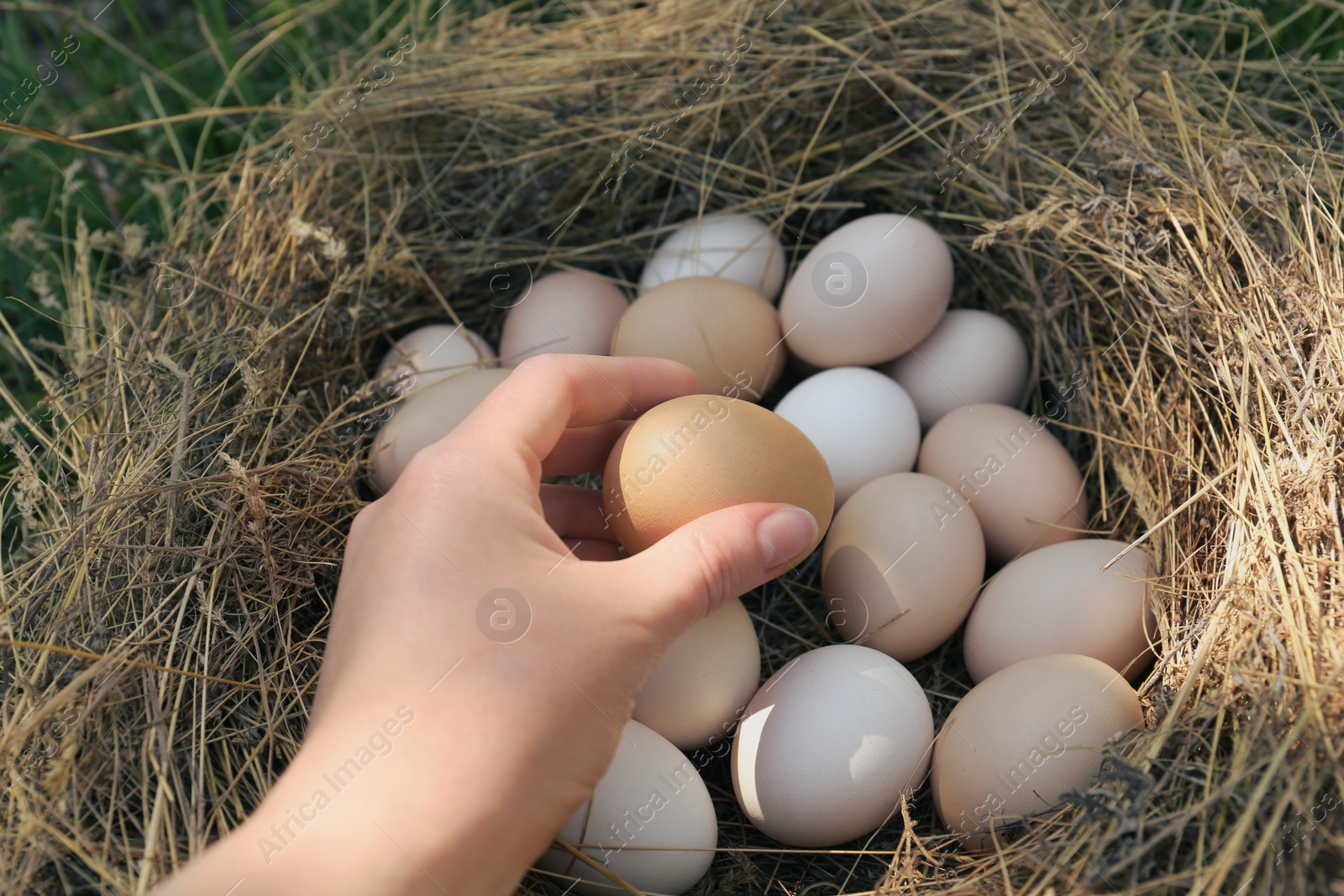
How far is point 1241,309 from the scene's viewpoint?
150cm

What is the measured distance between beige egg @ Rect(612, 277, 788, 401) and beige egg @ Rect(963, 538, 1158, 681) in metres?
0.59

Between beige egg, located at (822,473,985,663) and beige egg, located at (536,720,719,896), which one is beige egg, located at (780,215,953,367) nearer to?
beige egg, located at (822,473,985,663)

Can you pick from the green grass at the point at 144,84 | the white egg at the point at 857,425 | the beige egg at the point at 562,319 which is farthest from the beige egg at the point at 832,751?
the green grass at the point at 144,84

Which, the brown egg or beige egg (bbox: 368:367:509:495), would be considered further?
beige egg (bbox: 368:367:509:495)

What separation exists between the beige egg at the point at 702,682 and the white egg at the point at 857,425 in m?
0.37

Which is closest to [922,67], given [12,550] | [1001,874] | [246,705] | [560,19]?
[560,19]

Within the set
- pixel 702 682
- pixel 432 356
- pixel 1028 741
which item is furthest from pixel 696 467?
pixel 432 356

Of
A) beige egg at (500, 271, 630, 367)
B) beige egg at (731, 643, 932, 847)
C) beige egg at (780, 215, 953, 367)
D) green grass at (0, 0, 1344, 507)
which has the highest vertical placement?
green grass at (0, 0, 1344, 507)

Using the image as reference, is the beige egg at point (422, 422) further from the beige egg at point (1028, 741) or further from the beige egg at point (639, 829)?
the beige egg at point (1028, 741)

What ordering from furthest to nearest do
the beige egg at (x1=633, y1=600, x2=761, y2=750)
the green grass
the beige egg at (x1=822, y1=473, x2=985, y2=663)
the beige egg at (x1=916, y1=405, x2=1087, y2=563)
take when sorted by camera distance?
1. the green grass
2. the beige egg at (x1=916, y1=405, x2=1087, y2=563)
3. the beige egg at (x1=822, y1=473, x2=985, y2=663)
4. the beige egg at (x1=633, y1=600, x2=761, y2=750)

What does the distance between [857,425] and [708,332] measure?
0.32m

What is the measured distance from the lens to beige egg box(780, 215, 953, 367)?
173 cm

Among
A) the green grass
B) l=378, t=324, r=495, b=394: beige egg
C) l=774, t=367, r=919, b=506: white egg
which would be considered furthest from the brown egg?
the green grass

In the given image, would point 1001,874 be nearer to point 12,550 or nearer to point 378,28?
point 12,550
